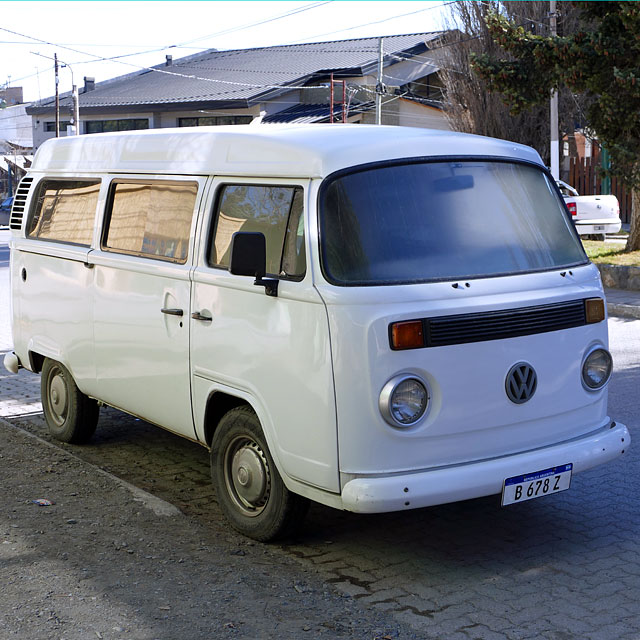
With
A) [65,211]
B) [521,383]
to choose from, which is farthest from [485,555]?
[65,211]

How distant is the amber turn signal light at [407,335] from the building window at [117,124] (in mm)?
42042

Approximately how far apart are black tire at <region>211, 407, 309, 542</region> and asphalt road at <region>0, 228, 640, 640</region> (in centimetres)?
17

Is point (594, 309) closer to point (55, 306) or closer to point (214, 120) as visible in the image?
point (55, 306)

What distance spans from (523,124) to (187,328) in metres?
28.7

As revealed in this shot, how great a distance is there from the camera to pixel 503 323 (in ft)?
15.7

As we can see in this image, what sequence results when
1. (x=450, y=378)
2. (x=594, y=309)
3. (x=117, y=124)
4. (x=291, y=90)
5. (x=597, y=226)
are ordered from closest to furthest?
1. (x=450, y=378)
2. (x=594, y=309)
3. (x=597, y=226)
4. (x=291, y=90)
5. (x=117, y=124)

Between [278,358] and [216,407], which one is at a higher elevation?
[278,358]

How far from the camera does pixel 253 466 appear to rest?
5.25 meters

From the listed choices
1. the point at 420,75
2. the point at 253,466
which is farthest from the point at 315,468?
the point at 420,75

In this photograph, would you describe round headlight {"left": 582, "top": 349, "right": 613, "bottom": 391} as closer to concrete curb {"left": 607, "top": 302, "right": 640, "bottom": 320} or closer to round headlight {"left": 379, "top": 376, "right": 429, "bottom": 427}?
round headlight {"left": 379, "top": 376, "right": 429, "bottom": 427}

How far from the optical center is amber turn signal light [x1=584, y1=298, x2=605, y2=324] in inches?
203

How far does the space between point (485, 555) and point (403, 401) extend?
109 cm

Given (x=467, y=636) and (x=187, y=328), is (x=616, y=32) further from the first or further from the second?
(x=467, y=636)

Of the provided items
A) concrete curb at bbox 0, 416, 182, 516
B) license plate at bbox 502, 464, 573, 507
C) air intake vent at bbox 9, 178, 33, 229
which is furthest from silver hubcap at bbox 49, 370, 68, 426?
license plate at bbox 502, 464, 573, 507
